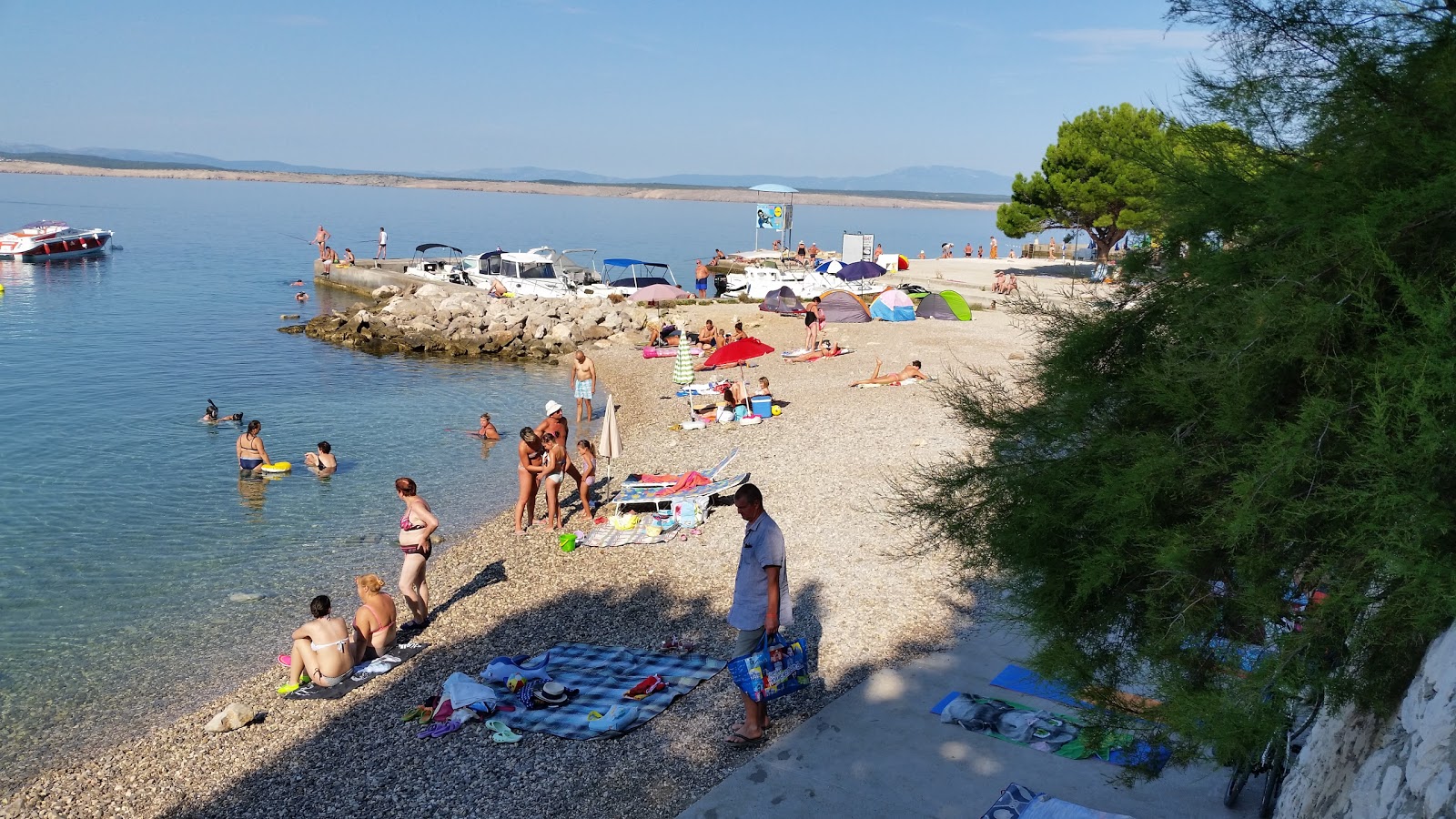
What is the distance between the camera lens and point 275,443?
797 inches

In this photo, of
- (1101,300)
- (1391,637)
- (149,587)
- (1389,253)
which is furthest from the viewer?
(149,587)

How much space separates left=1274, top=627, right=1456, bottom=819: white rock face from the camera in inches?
140

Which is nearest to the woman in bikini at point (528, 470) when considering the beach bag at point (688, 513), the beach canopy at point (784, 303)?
the beach bag at point (688, 513)

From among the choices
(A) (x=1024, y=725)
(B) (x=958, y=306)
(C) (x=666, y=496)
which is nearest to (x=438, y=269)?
(B) (x=958, y=306)

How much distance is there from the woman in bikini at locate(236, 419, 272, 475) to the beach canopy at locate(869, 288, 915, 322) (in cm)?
1885

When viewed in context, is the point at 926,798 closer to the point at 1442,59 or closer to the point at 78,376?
the point at 1442,59

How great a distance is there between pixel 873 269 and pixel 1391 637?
3172 cm

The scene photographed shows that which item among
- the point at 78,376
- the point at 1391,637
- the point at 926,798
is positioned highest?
the point at 1391,637

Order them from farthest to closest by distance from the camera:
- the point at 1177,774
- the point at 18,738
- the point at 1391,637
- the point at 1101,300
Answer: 1. the point at 18,738
2. the point at 1177,774
3. the point at 1101,300
4. the point at 1391,637

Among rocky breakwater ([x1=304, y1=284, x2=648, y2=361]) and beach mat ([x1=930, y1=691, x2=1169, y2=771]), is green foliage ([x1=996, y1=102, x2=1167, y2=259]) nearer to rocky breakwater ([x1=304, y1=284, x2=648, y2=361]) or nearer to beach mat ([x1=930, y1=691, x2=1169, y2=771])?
rocky breakwater ([x1=304, y1=284, x2=648, y2=361])

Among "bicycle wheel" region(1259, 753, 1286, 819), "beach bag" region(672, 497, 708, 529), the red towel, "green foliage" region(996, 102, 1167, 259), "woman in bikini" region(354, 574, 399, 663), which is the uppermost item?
"green foliage" region(996, 102, 1167, 259)

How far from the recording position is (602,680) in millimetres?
8617

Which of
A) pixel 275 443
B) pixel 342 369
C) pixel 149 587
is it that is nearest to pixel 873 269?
pixel 342 369

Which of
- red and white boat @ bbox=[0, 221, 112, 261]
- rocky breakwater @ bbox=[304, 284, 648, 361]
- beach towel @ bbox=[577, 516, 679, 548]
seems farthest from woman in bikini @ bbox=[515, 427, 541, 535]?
red and white boat @ bbox=[0, 221, 112, 261]
